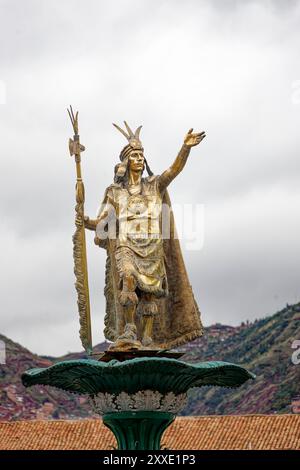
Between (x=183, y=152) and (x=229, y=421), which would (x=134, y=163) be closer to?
(x=183, y=152)

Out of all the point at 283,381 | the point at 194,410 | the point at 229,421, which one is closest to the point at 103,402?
the point at 229,421

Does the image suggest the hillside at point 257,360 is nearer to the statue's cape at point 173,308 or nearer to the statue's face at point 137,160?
the statue's cape at point 173,308

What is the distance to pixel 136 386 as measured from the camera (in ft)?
47.4

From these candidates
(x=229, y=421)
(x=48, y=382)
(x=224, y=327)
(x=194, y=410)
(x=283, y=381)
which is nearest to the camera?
(x=48, y=382)

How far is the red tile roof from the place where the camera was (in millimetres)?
41562

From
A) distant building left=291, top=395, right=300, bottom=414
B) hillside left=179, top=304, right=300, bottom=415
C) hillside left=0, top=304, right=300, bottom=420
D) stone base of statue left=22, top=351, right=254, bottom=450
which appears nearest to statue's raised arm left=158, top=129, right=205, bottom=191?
stone base of statue left=22, top=351, right=254, bottom=450

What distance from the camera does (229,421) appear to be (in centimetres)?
4341

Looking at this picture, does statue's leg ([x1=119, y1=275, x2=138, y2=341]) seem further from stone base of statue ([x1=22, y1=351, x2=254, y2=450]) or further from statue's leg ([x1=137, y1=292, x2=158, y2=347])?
stone base of statue ([x1=22, y1=351, x2=254, y2=450])

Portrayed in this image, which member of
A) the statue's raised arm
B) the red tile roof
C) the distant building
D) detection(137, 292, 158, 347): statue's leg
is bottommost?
detection(137, 292, 158, 347): statue's leg

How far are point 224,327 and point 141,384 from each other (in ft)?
187

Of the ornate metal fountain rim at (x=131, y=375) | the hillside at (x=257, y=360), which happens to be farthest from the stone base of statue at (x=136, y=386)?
the hillside at (x=257, y=360)

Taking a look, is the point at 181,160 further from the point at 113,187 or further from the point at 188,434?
the point at 188,434

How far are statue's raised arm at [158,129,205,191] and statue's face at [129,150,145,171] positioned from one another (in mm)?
262

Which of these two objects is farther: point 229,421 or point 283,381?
point 283,381
